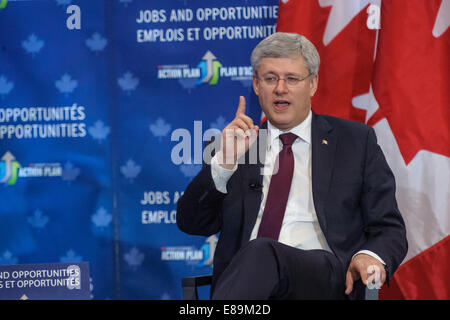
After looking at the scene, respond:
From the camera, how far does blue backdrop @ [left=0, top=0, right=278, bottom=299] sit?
340cm

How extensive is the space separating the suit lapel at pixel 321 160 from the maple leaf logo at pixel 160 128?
1.30 metres

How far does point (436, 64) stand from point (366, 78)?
40cm

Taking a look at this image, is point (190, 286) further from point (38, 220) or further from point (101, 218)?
point (38, 220)

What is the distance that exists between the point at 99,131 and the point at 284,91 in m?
1.62

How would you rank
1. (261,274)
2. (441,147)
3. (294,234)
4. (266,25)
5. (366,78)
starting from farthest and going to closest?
(266,25) < (366,78) < (441,147) < (294,234) < (261,274)

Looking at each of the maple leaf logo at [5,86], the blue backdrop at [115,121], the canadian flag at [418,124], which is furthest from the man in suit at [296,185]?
the maple leaf logo at [5,86]

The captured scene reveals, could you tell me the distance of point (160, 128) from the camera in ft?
11.4

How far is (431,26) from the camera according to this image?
2.79 meters

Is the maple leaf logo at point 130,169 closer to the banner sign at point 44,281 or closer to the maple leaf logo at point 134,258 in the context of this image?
the maple leaf logo at point 134,258

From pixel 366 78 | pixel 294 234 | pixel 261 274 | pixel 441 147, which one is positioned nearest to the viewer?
pixel 261 274

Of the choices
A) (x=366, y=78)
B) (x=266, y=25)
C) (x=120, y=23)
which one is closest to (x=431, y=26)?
(x=366, y=78)

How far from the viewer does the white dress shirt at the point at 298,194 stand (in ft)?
7.36

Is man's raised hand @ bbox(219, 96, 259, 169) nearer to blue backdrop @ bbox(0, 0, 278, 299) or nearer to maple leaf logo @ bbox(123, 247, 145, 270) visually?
blue backdrop @ bbox(0, 0, 278, 299)
